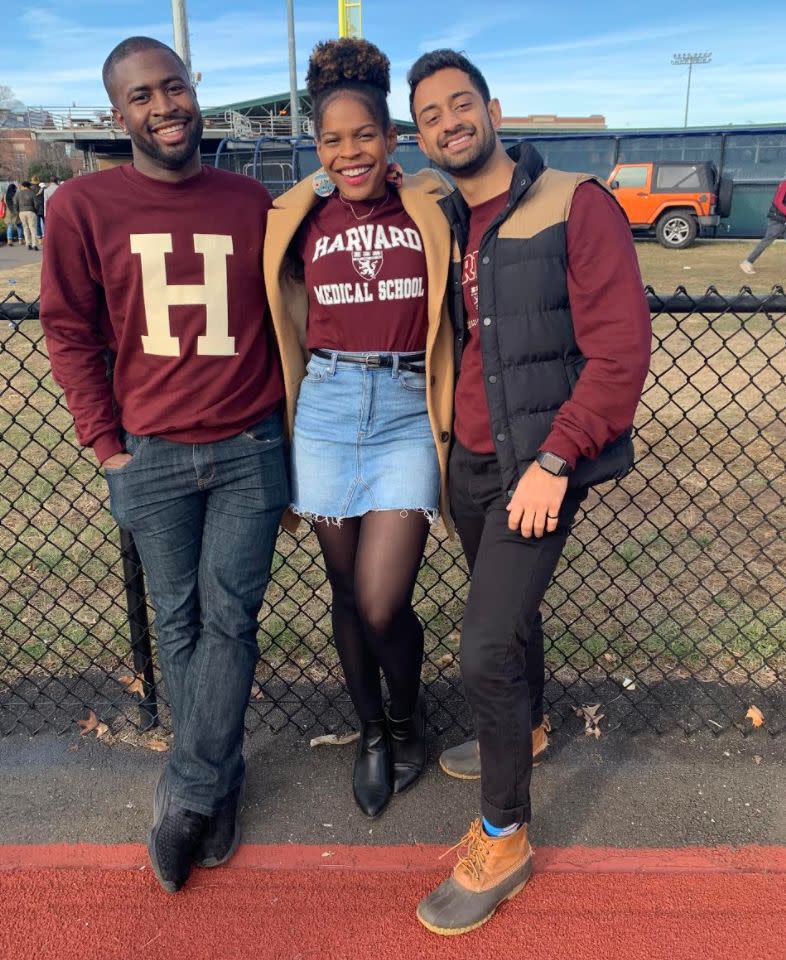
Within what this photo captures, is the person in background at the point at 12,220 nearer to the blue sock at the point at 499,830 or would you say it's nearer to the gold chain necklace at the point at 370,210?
the gold chain necklace at the point at 370,210

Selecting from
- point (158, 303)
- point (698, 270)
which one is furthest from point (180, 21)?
point (698, 270)

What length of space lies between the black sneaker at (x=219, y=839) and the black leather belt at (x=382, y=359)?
52.2 inches

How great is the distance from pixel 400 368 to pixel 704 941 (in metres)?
1.69

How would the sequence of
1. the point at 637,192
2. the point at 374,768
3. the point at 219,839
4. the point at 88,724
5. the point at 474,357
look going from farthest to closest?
1. the point at 637,192
2. the point at 88,724
3. the point at 374,768
4. the point at 219,839
5. the point at 474,357

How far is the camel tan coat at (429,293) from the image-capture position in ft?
7.25

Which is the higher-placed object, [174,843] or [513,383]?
[513,383]

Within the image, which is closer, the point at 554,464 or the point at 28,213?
the point at 554,464

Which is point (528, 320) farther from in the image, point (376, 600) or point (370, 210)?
point (376, 600)

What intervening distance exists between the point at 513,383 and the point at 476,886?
132 cm

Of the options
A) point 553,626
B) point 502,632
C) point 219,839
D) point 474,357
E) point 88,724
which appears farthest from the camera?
point 553,626

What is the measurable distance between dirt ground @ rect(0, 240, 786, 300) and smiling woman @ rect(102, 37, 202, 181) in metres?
9.89

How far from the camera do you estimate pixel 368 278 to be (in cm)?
223

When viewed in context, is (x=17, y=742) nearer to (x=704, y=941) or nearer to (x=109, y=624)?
(x=109, y=624)

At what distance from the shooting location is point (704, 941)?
2.17 metres
